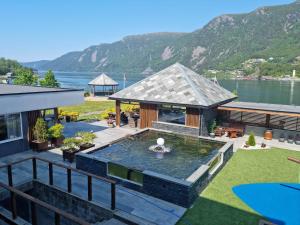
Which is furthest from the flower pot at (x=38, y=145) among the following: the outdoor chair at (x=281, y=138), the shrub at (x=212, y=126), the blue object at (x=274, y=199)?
the outdoor chair at (x=281, y=138)

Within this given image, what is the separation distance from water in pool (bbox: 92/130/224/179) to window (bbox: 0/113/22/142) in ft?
16.4

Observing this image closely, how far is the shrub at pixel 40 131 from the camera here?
15.2m

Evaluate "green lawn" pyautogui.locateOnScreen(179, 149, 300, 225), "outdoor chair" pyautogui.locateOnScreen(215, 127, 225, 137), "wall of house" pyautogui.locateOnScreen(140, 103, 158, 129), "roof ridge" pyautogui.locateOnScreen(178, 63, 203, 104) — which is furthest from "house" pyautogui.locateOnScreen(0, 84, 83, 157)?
"outdoor chair" pyautogui.locateOnScreen(215, 127, 225, 137)

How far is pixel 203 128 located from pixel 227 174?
6100mm

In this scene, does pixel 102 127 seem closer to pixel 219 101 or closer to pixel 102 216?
pixel 219 101

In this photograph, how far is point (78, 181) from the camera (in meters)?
11.2

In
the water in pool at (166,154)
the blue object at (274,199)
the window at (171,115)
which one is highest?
the window at (171,115)

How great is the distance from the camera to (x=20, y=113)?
14.8 m

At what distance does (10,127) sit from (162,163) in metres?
8.94

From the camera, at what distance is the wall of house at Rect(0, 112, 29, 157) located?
14273 millimetres

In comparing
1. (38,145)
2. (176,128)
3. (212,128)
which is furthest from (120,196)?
(212,128)

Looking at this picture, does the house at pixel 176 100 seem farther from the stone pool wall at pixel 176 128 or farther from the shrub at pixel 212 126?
the shrub at pixel 212 126

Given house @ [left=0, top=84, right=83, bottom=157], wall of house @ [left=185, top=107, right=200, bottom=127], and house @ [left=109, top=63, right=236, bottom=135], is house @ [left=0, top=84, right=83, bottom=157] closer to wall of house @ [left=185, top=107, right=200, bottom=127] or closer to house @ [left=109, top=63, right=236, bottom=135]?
house @ [left=109, top=63, right=236, bottom=135]

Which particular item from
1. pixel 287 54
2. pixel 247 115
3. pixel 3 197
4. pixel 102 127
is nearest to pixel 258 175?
pixel 247 115
